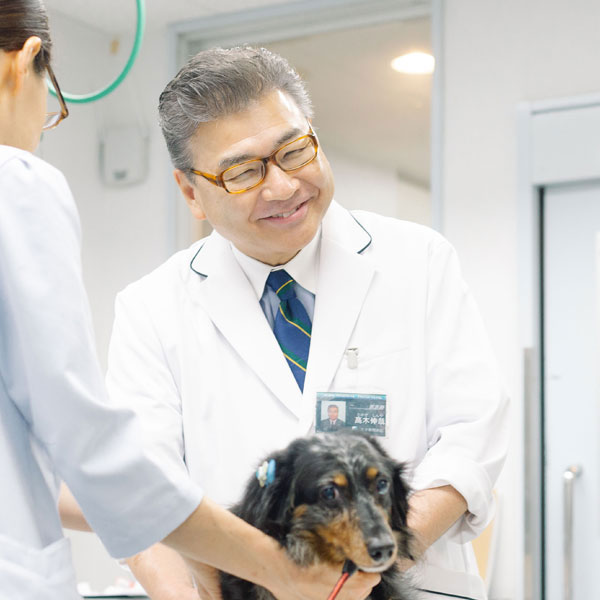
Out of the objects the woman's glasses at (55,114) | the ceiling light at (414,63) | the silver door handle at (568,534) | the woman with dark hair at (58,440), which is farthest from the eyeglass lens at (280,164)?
the ceiling light at (414,63)

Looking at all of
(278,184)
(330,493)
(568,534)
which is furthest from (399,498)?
(568,534)

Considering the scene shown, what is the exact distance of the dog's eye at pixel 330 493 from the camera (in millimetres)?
974

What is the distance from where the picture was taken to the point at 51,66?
106 centimetres

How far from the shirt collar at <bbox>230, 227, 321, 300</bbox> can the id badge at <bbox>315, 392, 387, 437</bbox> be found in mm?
235

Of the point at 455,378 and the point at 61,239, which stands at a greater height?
the point at 61,239

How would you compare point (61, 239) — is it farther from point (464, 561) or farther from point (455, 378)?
point (464, 561)

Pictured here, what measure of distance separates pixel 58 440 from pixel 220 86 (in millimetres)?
642

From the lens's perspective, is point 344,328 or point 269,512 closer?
point 269,512

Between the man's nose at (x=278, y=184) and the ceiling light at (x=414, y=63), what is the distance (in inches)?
106

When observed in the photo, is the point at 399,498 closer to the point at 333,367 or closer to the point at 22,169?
the point at 333,367

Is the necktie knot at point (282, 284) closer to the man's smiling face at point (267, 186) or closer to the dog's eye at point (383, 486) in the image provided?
the man's smiling face at point (267, 186)

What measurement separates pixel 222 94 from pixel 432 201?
2.52m

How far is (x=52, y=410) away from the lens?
89cm

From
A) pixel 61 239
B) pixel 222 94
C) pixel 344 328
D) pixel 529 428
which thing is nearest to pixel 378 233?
pixel 344 328
